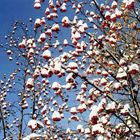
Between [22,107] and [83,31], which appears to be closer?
[83,31]

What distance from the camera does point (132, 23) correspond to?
25.9 feet

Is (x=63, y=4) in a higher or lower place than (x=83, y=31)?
higher

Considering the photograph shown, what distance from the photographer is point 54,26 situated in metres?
6.62

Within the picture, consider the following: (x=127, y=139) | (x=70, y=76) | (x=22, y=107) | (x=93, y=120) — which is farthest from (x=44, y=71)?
(x=22, y=107)

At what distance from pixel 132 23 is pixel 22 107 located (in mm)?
6994

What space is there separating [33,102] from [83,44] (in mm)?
7661

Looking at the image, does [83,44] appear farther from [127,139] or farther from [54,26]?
[127,139]

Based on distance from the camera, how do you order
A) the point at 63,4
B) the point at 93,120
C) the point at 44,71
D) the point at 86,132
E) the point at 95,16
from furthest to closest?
the point at 95,16, the point at 63,4, the point at 86,132, the point at 44,71, the point at 93,120

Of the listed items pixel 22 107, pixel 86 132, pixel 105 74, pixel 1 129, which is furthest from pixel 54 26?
pixel 1 129

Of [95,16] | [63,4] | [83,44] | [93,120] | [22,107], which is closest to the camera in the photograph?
[93,120]

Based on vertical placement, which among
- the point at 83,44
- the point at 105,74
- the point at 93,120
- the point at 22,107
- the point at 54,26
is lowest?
the point at 93,120

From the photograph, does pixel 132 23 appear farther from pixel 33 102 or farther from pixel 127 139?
pixel 33 102

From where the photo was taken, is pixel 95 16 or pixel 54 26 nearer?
pixel 54 26

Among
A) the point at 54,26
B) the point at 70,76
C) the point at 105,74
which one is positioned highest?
the point at 54,26
